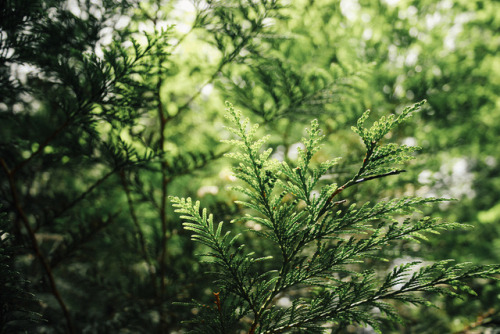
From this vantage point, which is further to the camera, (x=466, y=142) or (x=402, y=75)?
(x=402, y=75)

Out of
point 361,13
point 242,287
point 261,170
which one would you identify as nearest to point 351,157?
point 261,170

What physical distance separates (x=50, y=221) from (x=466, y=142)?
11.2ft

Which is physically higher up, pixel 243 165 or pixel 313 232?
pixel 243 165

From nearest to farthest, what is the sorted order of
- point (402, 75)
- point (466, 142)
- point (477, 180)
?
point (466, 142) < point (402, 75) < point (477, 180)

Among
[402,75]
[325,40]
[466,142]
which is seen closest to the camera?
[325,40]

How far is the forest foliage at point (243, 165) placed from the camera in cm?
88

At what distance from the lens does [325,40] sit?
8.00ft

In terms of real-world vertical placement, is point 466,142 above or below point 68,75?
above

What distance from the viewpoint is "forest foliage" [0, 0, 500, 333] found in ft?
2.90

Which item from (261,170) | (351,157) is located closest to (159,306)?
(261,170)

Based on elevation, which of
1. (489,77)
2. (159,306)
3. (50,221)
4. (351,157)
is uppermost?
(489,77)

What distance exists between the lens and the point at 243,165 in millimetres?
857

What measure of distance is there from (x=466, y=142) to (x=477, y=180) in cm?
110

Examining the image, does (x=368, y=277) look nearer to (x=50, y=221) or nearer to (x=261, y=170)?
(x=261, y=170)
